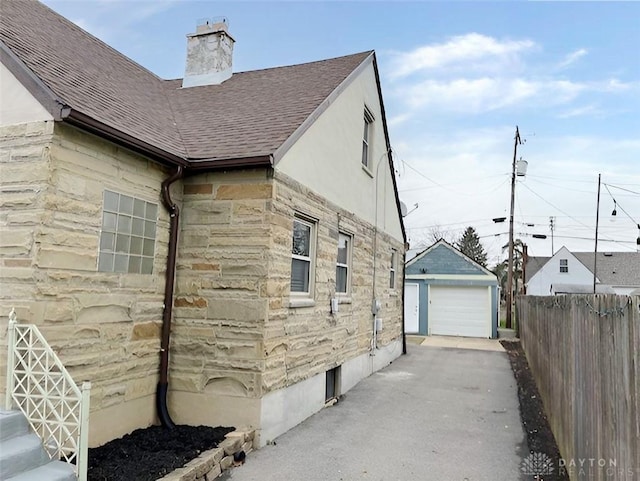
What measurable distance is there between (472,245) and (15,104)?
166 feet

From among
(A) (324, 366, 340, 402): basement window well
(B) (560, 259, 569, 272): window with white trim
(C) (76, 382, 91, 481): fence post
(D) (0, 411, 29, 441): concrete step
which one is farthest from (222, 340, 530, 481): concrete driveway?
(B) (560, 259, 569, 272): window with white trim

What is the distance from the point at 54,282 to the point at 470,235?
5086 cm

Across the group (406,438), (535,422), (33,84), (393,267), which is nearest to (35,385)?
(33,84)

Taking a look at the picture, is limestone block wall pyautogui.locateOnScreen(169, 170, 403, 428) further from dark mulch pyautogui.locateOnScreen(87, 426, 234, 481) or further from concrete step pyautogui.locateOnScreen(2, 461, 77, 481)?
concrete step pyautogui.locateOnScreen(2, 461, 77, 481)

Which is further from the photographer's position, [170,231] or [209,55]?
[209,55]

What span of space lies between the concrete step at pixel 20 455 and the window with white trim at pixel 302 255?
3.68 metres

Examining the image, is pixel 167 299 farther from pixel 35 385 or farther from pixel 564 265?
pixel 564 265

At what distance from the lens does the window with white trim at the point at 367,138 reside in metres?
10.6

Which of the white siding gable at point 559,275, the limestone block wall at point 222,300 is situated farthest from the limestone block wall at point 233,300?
the white siding gable at point 559,275

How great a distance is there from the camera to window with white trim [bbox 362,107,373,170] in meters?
10.6

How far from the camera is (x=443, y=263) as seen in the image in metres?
21.3

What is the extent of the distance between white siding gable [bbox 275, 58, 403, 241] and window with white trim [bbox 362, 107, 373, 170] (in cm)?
10

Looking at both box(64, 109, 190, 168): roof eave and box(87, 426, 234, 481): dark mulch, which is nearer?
box(87, 426, 234, 481): dark mulch

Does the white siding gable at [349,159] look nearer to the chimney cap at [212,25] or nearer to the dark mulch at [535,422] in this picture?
the chimney cap at [212,25]
